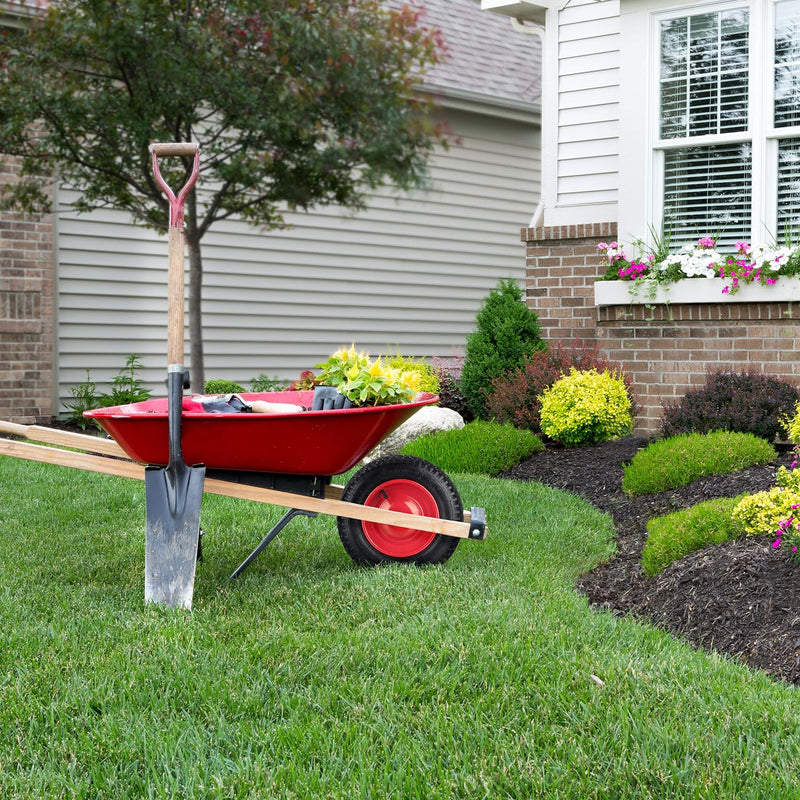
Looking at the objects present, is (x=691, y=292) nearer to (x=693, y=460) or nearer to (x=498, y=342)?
(x=498, y=342)

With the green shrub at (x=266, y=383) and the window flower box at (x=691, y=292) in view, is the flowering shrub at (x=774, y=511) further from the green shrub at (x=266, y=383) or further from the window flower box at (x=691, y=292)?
the green shrub at (x=266, y=383)

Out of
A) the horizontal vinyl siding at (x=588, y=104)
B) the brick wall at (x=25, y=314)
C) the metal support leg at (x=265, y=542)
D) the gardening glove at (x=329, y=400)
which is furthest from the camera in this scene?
the brick wall at (x=25, y=314)

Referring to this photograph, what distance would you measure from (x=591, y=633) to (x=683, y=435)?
129 inches

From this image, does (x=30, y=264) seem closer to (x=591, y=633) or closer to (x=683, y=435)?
(x=683, y=435)

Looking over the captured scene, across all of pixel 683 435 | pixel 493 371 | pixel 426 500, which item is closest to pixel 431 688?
pixel 426 500

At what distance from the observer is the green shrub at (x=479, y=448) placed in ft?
22.3

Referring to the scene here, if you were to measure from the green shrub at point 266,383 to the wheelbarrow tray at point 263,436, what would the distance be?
7202mm

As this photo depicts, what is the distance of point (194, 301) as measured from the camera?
381 inches

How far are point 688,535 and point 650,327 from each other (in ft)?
13.4

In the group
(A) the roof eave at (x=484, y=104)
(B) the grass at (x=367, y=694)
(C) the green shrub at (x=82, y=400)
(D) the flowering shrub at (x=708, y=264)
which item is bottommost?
(B) the grass at (x=367, y=694)

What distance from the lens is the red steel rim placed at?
4027 mm

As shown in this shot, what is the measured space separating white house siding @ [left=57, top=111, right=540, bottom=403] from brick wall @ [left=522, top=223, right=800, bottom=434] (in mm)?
3816

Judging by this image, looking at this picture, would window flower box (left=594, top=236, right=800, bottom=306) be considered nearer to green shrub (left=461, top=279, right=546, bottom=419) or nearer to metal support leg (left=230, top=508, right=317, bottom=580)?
green shrub (left=461, top=279, right=546, bottom=419)

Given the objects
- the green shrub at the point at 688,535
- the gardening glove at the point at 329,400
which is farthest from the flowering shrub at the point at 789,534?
the gardening glove at the point at 329,400
